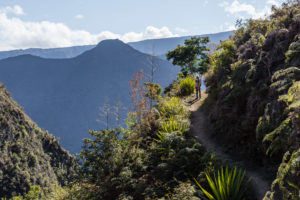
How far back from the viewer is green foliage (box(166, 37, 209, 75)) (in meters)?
19.6

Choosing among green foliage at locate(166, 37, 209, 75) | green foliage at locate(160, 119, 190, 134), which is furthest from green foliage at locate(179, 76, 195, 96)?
green foliage at locate(160, 119, 190, 134)

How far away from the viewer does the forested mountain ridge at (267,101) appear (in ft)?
13.0

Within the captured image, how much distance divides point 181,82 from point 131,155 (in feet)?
26.5

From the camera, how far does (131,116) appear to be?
10.1 metres

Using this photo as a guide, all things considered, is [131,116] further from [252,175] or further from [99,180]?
[252,175]

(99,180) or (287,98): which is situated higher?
(287,98)

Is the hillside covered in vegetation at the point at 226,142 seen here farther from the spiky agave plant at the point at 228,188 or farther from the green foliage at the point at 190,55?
the green foliage at the point at 190,55

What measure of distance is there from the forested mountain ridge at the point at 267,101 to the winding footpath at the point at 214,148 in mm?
275

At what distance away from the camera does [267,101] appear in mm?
5398

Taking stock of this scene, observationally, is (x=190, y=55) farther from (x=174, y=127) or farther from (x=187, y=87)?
(x=174, y=127)

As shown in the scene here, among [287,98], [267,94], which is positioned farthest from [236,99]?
[287,98]

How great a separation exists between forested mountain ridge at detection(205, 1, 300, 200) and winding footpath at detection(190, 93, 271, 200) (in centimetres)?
28

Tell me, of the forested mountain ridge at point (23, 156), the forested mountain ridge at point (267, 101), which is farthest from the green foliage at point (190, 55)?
the forested mountain ridge at point (23, 156)

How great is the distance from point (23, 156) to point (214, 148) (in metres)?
59.9
